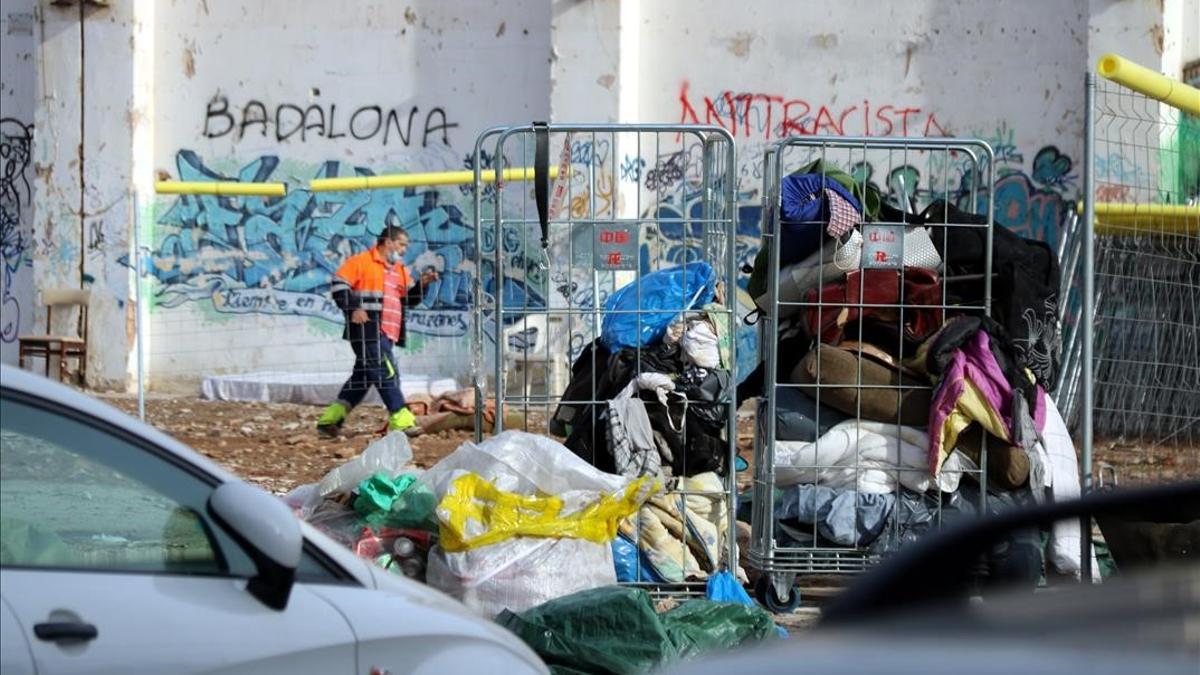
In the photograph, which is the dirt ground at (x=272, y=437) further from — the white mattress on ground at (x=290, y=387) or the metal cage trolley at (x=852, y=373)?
the metal cage trolley at (x=852, y=373)

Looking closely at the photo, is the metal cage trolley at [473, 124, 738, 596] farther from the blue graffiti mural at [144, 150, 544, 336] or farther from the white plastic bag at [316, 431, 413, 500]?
the blue graffiti mural at [144, 150, 544, 336]

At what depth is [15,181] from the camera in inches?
Answer: 752

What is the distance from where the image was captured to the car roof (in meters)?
3.73

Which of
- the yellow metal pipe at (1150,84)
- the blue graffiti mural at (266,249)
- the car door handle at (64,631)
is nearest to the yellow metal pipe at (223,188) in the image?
the blue graffiti mural at (266,249)

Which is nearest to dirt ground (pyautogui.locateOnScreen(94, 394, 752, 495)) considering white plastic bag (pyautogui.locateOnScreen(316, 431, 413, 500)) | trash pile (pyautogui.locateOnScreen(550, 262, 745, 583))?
white plastic bag (pyautogui.locateOnScreen(316, 431, 413, 500))

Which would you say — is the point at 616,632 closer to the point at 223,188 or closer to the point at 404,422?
the point at 404,422

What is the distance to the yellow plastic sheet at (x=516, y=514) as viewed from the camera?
6891 mm

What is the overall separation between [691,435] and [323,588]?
3.98 metres

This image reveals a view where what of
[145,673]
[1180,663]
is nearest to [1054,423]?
[145,673]

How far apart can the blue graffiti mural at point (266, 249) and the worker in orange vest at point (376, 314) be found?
3.04m

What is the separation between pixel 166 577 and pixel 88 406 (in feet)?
1.40

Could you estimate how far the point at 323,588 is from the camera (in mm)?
3912

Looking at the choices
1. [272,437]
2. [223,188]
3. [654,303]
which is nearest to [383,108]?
[223,188]

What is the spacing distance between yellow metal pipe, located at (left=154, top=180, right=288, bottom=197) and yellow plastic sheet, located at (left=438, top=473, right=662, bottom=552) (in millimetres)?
11349
